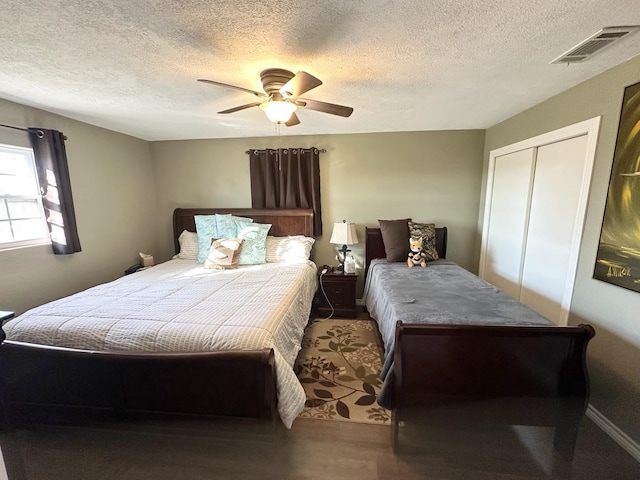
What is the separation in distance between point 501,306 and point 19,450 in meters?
3.08

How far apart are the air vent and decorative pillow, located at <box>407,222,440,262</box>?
1.91 metres

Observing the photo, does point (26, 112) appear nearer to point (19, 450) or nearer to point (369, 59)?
point (19, 450)

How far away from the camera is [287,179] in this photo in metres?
3.53

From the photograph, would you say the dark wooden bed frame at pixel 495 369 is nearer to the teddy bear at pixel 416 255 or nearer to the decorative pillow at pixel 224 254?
the teddy bear at pixel 416 255

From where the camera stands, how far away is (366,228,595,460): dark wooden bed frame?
4.62 ft

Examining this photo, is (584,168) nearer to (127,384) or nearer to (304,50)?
(304,50)

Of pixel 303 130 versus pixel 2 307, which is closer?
pixel 2 307

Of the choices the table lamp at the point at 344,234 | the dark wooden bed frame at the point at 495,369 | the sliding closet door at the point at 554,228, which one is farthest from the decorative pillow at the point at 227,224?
the sliding closet door at the point at 554,228

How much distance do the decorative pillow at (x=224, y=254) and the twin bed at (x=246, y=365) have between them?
1090 millimetres

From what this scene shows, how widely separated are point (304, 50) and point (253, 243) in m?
2.11

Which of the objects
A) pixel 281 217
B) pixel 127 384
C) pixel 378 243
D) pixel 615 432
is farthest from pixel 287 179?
pixel 615 432

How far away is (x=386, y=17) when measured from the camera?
1228 mm

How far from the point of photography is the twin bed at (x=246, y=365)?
143 centimetres

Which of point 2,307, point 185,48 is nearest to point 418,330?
point 185,48
